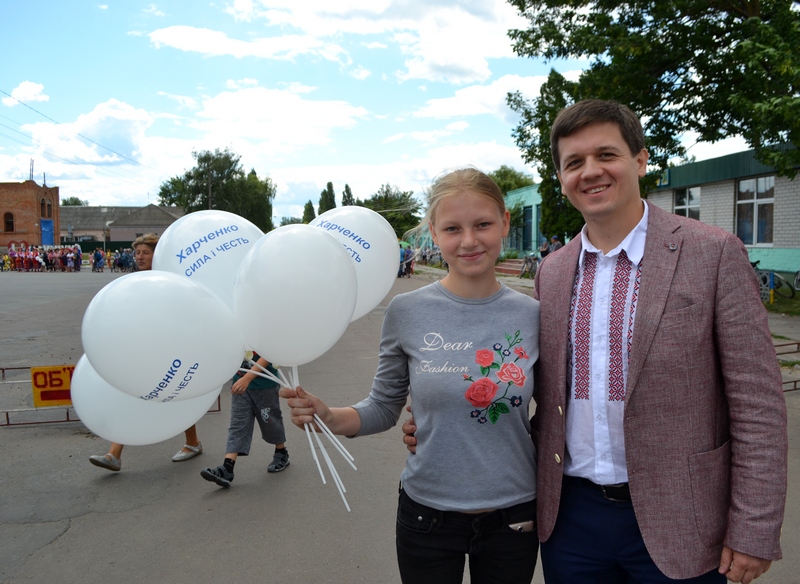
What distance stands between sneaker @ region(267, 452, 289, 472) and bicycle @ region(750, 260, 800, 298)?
42.6ft

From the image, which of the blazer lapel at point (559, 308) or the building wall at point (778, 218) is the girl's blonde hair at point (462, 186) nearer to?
the blazer lapel at point (559, 308)

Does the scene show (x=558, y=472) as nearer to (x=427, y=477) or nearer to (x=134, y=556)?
(x=427, y=477)

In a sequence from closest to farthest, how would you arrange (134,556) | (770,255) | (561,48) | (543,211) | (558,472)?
(558,472) < (134,556) < (561,48) < (770,255) < (543,211)

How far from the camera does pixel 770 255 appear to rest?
16.8m

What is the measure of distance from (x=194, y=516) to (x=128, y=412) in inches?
58.5

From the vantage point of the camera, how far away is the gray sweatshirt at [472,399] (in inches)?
70.7

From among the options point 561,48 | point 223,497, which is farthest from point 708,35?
point 223,497

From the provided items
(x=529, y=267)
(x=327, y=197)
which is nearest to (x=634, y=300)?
(x=529, y=267)

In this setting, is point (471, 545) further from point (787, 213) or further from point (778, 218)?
point (778, 218)

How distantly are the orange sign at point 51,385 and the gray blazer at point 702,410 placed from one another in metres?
5.45

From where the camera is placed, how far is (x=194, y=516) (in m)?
3.89

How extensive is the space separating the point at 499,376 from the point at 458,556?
61 centimetres

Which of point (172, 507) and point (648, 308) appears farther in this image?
point (172, 507)

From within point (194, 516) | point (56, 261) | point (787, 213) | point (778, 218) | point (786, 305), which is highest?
point (787, 213)
